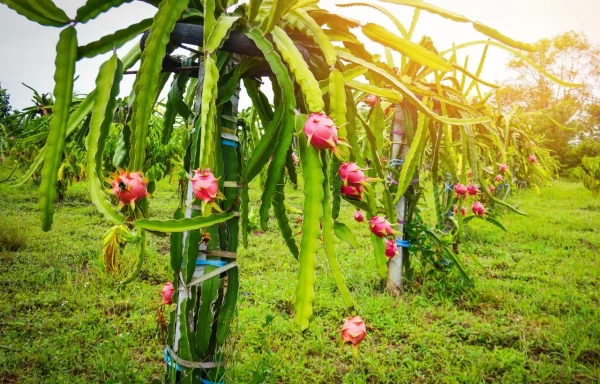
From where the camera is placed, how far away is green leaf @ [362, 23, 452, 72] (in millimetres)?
909

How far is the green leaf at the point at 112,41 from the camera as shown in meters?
0.77

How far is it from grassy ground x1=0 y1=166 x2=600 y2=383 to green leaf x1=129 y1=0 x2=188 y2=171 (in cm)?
71

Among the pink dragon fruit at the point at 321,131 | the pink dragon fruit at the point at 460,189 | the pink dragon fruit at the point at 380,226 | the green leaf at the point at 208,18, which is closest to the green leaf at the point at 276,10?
the green leaf at the point at 208,18

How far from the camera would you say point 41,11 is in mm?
716

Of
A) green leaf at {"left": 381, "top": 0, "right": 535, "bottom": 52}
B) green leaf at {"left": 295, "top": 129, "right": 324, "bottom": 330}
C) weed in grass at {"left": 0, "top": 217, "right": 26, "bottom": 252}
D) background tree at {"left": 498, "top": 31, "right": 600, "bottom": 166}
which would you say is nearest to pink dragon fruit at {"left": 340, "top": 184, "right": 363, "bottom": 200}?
green leaf at {"left": 295, "top": 129, "right": 324, "bottom": 330}

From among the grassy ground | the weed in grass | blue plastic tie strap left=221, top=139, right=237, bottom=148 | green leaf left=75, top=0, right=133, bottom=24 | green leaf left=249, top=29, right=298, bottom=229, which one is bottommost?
the grassy ground

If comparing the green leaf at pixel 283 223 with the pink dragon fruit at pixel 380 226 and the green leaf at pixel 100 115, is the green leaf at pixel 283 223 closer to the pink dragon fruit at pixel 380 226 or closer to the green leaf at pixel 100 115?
the pink dragon fruit at pixel 380 226

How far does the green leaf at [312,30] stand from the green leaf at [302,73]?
0.18 ft

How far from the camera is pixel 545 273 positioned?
2953 mm

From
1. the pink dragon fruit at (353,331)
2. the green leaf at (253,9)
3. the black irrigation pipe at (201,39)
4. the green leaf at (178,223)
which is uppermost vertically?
the green leaf at (253,9)

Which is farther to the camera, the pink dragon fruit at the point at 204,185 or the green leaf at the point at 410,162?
the green leaf at the point at 410,162

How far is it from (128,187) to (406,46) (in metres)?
0.66

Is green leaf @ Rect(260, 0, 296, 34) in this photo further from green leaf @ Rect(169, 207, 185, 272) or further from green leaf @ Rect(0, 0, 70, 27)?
green leaf @ Rect(169, 207, 185, 272)

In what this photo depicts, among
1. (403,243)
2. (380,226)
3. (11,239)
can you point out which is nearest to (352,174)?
(380,226)
